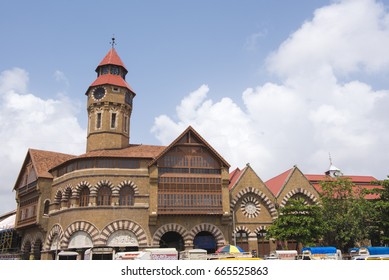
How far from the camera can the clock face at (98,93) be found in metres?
50.3

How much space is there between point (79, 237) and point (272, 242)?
23629mm

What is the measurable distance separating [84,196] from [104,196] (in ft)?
8.61

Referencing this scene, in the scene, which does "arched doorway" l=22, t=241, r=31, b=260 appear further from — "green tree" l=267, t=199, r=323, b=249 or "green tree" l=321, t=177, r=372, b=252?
"green tree" l=321, t=177, r=372, b=252

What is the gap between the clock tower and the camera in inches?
1927

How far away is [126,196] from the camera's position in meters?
42.4

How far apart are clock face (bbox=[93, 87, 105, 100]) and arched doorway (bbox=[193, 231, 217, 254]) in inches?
907

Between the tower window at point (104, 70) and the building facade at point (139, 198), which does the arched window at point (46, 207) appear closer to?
the building facade at point (139, 198)

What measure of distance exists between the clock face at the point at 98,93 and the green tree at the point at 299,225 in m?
28.5

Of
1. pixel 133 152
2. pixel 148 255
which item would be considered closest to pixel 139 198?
pixel 133 152

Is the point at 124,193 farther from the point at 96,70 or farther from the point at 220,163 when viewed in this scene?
the point at 96,70

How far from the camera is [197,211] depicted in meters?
42.1

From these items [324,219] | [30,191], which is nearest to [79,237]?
[30,191]

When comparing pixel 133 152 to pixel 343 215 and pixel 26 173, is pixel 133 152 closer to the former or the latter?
pixel 26 173

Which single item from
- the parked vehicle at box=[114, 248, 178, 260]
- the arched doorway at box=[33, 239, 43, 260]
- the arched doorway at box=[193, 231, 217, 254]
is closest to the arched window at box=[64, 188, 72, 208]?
the arched doorway at box=[33, 239, 43, 260]
